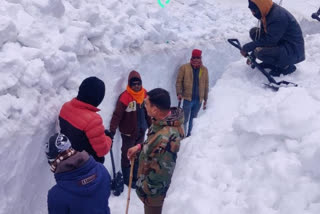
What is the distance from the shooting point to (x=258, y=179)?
96.2 inches

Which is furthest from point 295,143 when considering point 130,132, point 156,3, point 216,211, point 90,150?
point 156,3

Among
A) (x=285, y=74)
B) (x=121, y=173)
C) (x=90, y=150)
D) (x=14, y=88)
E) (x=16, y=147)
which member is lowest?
(x=121, y=173)

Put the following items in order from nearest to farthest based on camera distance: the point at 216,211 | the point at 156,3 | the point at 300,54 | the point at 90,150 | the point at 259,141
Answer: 1. the point at 216,211
2. the point at 259,141
3. the point at 90,150
4. the point at 300,54
5. the point at 156,3

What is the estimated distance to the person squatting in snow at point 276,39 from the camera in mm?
6273

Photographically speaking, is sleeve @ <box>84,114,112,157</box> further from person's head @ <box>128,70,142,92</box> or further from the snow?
person's head @ <box>128,70,142,92</box>

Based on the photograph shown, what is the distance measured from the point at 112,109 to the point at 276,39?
349 cm

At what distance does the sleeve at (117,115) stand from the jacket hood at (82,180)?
A: 83.0 inches

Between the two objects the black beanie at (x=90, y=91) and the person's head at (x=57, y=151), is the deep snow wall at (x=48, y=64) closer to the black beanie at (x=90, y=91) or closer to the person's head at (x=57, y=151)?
the black beanie at (x=90, y=91)

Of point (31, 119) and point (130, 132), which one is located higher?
point (31, 119)

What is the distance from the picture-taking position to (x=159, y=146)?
3.14 meters

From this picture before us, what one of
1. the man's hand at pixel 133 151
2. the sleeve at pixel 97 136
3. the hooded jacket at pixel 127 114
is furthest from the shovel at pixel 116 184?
the man's hand at pixel 133 151

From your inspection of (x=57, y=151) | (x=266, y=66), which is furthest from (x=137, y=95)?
(x=266, y=66)

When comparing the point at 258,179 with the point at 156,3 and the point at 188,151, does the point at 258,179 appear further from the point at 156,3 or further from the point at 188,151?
the point at 156,3

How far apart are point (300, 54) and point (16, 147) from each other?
18.8 ft
